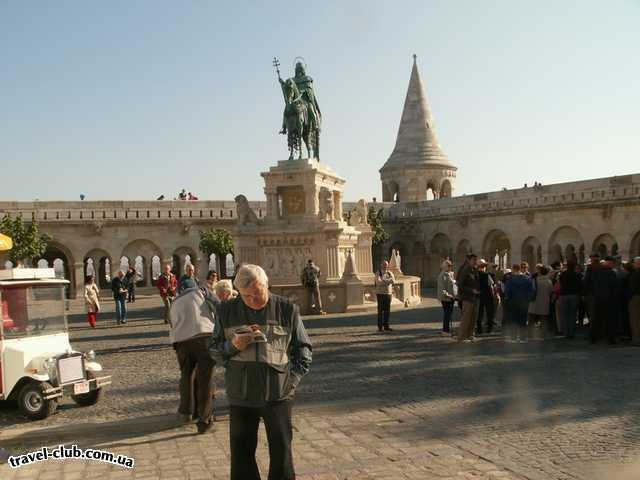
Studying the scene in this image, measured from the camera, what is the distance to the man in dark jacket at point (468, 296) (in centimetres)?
1223

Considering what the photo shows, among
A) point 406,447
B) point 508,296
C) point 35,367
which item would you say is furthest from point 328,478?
point 508,296

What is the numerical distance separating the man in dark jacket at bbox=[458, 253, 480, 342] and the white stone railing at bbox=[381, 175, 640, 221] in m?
18.8

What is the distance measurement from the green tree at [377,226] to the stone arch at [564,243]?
9.24 metres

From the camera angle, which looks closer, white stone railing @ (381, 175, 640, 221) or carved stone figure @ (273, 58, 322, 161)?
carved stone figure @ (273, 58, 322, 161)

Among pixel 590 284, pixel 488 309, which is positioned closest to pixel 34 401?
pixel 488 309

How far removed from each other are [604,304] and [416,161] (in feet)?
105

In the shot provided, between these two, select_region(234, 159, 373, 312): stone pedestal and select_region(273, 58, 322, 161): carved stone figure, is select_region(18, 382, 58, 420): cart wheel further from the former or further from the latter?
select_region(273, 58, 322, 161): carved stone figure

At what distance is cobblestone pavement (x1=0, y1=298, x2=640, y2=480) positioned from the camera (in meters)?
5.25

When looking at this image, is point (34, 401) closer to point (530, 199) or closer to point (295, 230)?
point (295, 230)

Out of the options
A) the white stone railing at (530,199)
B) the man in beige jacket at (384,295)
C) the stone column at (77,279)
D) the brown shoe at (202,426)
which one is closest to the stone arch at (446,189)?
the white stone railing at (530,199)

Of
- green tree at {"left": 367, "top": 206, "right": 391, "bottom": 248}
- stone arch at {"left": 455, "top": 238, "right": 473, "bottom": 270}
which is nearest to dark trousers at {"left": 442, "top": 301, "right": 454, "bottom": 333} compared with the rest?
green tree at {"left": 367, "top": 206, "right": 391, "bottom": 248}

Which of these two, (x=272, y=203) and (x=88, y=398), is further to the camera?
(x=272, y=203)

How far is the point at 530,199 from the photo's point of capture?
111 ft

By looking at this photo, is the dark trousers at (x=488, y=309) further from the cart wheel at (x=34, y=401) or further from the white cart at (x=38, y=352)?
the cart wheel at (x=34, y=401)
